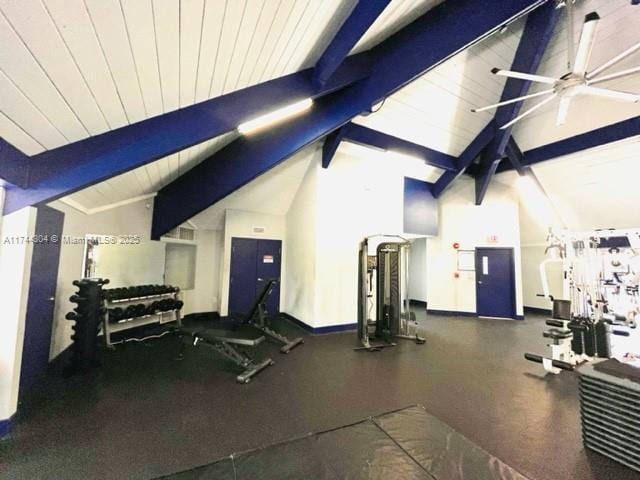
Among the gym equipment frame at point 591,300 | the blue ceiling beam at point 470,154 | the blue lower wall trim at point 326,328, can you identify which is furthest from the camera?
the blue ceiling beam at point 470,154

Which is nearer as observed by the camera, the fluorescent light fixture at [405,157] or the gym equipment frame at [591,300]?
the gym equipment frame at [591,300]

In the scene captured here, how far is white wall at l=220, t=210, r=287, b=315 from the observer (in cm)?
585

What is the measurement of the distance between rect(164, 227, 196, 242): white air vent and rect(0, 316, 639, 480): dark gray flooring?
224 centimetres

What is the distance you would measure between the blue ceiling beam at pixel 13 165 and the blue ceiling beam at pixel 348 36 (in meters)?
2.69

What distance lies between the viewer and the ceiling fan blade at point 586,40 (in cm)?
203

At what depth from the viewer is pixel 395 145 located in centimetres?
530

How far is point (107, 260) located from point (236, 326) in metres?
2.51

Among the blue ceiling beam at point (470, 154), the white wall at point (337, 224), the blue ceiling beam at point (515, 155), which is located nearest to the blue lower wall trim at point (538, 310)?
the blue ceiling beam at point (515, 155)

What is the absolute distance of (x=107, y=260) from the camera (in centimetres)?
414

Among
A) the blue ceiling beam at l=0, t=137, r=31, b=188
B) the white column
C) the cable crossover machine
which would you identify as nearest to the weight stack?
the white column

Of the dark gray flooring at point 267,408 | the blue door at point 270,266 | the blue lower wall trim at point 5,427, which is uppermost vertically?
the blue door at point 270,266

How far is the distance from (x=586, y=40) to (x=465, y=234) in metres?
5.56

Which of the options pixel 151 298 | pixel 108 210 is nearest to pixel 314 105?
pixel 108 210

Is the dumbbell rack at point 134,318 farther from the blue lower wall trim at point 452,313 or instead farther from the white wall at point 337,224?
the blue lower wall trim at point 452,313
